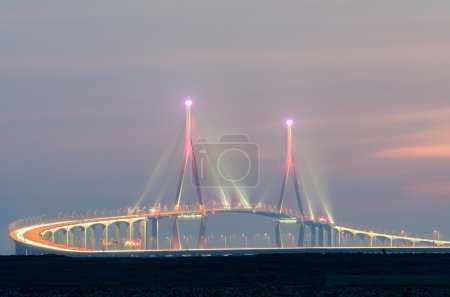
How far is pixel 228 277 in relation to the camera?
5291 centimetres

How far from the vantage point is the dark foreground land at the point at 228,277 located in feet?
152

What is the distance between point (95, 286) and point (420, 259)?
26226 mm

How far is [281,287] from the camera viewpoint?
156 feet

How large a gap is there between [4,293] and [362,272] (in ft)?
60.2

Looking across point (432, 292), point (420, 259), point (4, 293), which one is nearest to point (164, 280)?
point (4, 293)

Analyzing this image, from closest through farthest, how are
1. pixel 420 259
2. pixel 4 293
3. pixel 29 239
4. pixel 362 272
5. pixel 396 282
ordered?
pixel 4 293, pixel 396 282, pixel 362 272, pixel 420 259, pixel 29 239

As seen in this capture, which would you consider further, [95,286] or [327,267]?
[327,267]

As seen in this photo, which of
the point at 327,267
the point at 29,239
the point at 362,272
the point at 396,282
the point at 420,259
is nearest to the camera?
the point at 396,282

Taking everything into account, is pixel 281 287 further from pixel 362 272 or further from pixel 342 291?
pixel 362 272

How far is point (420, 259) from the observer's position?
68.3 meters

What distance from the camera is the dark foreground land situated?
46344 millimetres

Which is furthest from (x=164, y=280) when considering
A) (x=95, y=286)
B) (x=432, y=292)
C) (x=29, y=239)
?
(x=29, y=239)

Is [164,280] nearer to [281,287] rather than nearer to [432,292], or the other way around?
[281,287]

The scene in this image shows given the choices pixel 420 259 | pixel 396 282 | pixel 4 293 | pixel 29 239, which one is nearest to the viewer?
pixel 4 293
